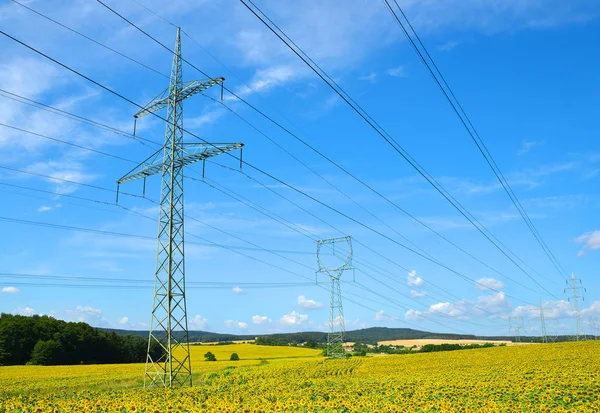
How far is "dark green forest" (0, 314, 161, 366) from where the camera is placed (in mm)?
80312

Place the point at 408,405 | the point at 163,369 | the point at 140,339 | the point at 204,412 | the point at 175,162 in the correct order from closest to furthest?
1. the point at 204,412
2. the point at 408,405
3. the point at 163,369
4. the point at 175,162
5. the point at 140,339

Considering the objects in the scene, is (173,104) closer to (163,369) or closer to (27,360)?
(163,369)

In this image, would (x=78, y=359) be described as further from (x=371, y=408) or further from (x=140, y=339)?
(x=371, y=408)

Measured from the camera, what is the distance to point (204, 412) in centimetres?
1289

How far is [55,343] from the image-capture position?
81.2m

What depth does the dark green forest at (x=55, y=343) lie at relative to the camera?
8031 centimetres

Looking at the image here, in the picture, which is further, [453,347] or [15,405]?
[453,347]

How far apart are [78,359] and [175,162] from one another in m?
71.7

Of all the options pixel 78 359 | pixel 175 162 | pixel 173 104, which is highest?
pixel 173 104

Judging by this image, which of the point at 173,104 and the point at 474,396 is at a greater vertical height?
the point at 173,104

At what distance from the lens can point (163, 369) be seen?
2744 cm

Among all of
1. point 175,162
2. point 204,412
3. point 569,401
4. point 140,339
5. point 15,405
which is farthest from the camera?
point 140,339

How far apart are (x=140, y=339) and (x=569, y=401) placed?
99.1m

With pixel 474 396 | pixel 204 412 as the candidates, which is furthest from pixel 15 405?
pixel 474 396
